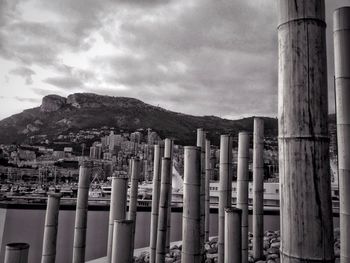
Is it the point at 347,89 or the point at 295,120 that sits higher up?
the point at 347,89

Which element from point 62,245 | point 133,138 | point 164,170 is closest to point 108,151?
point 133,138

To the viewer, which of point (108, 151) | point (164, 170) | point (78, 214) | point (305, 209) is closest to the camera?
point (305, 209)

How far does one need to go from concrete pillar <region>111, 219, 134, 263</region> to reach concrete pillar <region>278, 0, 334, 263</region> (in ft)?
8.33

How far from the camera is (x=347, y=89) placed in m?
5.04

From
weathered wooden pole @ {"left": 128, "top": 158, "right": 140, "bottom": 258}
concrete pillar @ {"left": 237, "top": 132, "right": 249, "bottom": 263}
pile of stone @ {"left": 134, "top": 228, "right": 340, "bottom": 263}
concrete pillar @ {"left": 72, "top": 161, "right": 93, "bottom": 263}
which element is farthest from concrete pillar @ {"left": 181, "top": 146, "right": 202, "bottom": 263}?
weathered wooden pole @ {"left": 128, "top": 158, "right": 140, "bottom": 258}

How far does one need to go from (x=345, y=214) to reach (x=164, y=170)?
18.4ft

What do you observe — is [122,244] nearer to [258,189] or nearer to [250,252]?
[258,189]

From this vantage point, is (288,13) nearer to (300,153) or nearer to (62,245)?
(300,153)

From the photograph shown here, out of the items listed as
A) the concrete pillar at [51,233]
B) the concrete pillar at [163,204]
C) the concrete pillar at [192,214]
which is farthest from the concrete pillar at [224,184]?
the concrete pillar at [51,233]

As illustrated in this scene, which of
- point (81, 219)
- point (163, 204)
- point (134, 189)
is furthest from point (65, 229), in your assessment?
point (163, 204)

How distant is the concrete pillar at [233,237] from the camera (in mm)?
4865

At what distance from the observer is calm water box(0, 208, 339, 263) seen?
14164 mm

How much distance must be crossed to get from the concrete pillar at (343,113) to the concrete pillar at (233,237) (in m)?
1.59

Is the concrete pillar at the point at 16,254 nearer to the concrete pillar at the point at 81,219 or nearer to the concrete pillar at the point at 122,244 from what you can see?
the concrete pillar at the point at 122,244
